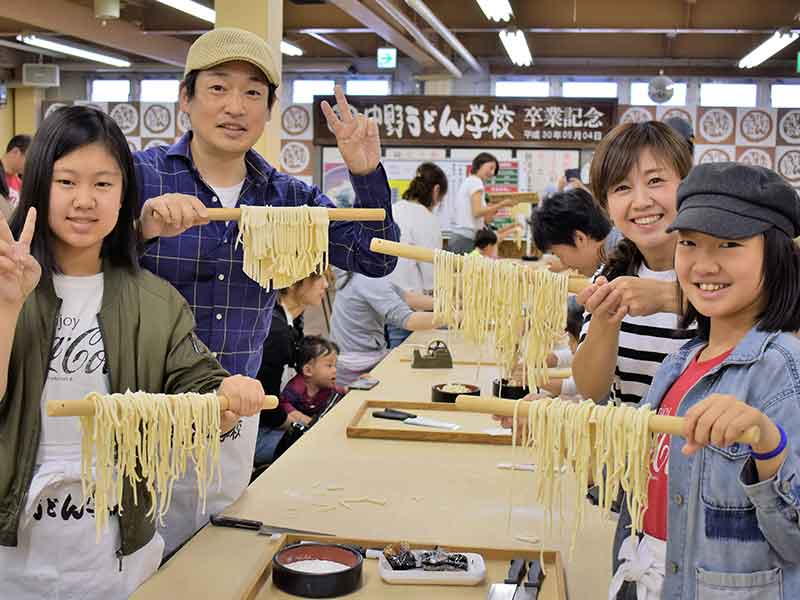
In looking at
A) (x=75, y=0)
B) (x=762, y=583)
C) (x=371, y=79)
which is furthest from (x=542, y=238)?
(x=371, y=79)

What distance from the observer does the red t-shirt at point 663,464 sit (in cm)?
192

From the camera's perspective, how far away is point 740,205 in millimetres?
1750

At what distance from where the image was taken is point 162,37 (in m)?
15.5

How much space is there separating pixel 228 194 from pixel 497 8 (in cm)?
801

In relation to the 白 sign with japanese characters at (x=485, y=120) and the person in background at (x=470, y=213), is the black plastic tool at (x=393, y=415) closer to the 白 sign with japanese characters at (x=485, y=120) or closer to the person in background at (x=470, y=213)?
the person in background at (x=470, y=213)

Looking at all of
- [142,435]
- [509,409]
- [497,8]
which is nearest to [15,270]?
[142,435]

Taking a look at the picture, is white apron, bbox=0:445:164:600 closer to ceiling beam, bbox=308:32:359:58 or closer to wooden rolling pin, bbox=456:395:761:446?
wooden rolling pin, bbox=456:395:761:446

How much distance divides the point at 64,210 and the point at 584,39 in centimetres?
1485

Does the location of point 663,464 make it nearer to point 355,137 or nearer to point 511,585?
point 511,585

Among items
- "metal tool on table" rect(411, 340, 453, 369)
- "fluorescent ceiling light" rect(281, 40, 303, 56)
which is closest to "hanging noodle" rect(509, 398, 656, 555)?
"metal tool on table" rect(411, 340, 453, 369)

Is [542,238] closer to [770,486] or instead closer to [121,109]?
[770,486]

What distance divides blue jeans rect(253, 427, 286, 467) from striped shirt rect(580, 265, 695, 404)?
234 cm

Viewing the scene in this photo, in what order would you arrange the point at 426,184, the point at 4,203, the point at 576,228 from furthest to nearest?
the point at 426,184
the point at 4,203
the point at 576,228

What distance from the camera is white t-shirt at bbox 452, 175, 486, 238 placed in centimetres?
1002
